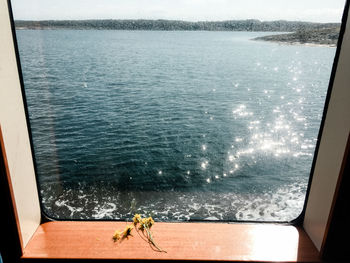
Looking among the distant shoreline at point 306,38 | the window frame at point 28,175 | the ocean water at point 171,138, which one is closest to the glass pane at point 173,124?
the ocean water at point 171,138

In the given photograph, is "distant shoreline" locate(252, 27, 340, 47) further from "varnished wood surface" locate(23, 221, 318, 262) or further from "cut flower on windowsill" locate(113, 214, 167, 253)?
"cut flower on windowsill" locate(113, 214, 167, 253)

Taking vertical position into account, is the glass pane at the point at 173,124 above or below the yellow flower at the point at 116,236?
below

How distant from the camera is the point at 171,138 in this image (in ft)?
44.0

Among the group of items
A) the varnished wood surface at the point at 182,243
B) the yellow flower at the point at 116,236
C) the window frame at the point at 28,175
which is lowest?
the varnished wood surface at the point at 182,243

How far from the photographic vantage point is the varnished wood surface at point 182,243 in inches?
52.1

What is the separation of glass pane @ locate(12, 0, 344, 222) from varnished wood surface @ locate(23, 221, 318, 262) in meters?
1.55

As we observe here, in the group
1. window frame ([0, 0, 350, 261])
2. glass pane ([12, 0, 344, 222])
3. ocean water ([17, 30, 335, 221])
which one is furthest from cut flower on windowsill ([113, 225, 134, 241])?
ocean water ([17, 30, 335, 221])

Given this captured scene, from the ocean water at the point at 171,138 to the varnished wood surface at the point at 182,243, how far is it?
310 centimetres

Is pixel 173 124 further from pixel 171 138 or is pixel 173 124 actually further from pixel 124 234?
pixel 124 234

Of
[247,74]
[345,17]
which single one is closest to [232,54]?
[247,74]

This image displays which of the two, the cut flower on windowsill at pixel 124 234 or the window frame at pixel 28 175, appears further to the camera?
the cut flower on windowsill at pixel 124 234

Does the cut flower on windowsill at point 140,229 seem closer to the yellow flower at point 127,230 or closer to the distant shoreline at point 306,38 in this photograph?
the yellow flower at point 127,230

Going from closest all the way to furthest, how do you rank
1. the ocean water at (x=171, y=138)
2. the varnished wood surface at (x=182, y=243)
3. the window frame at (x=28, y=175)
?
1. the window frame at (x=28, y=175)
2. the varnished wood surface at (x=182, y=243)
3. the ocean water at (x=171, y=138)

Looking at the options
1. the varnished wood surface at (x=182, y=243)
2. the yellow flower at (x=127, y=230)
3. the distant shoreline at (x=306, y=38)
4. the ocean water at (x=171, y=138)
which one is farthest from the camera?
the distant shoreline at (x=306, y=38)
